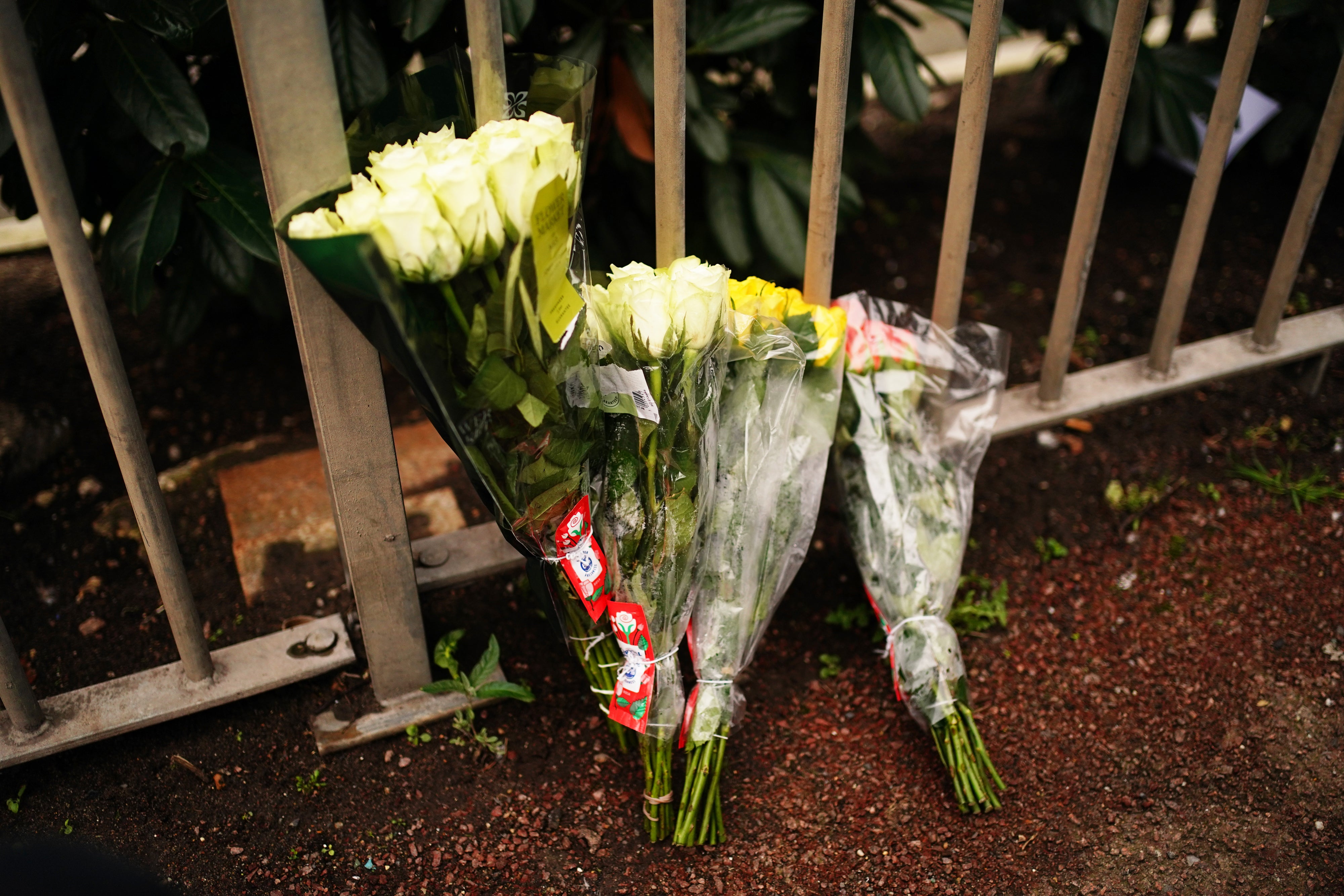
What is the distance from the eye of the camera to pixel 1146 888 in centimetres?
157

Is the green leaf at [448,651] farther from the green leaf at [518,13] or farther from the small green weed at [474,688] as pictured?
the green leaf at [518,13]

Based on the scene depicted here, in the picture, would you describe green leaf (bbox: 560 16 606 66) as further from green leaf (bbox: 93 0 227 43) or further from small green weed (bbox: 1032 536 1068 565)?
small green weed (bbox: 1032 536 1068 565)

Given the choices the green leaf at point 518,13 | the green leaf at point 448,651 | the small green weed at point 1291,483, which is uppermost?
the green leaf at point 518,13

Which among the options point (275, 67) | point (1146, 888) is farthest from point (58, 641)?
point (1146, 888)

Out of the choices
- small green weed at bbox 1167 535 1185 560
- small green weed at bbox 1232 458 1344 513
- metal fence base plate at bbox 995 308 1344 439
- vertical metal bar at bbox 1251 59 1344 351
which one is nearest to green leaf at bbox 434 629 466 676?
metal fence base plate at bbox 995 308 1344 439

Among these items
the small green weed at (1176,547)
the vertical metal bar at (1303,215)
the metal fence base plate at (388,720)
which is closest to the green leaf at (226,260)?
the metal fence base plate at (388,720)

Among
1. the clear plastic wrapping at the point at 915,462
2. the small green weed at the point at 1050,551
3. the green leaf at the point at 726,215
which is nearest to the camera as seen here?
the clear plastic wrapping at the point at 915,462

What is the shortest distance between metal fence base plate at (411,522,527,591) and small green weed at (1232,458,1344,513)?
5.57 feet

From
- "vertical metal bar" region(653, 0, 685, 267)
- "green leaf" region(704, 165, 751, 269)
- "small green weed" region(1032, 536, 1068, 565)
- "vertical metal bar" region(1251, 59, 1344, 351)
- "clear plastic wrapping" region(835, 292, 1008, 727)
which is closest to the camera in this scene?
"vertical metal bar" region(653, 0, 685, 267)

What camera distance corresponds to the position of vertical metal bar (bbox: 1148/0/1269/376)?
184cm

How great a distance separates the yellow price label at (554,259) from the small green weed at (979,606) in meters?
1.02

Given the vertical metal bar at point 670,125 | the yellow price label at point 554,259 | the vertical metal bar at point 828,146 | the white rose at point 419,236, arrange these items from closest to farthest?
1. the white rose at point 419,236
2. the yellow price label at point 554,259
3. the vertical metal bar at point 670,125
4. the vertical metal bar at point 828,146

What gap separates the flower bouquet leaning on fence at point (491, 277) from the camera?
112 cm

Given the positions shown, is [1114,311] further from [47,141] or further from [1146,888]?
[47,141]
